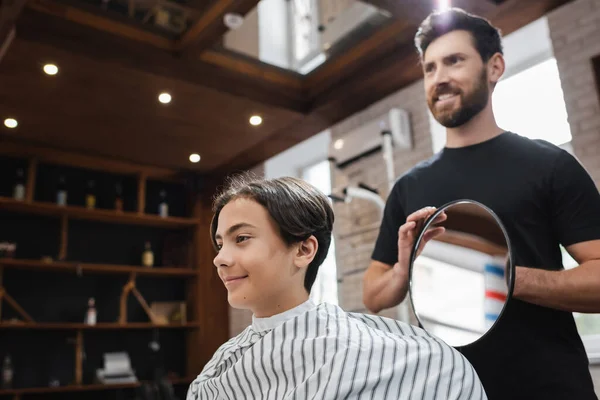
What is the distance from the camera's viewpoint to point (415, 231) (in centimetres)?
109

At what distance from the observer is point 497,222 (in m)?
0.99

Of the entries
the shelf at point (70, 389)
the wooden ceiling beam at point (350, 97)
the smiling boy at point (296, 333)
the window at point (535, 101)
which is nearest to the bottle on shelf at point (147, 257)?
the shelf at point (70, 389)

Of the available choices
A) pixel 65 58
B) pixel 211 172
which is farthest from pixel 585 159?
pixel 211 172

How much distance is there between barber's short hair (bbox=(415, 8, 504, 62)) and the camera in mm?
1161

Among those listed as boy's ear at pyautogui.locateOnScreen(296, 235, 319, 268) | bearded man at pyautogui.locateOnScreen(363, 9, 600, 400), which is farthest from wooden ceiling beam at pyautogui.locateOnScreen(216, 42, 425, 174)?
boy's ear at pyautogui.locateOnScreen(296, 235, 319, 268)

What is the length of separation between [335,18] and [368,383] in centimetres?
361

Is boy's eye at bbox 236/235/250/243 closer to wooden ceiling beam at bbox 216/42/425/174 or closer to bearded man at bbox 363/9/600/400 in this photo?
bearded man at bbox 363/9/600/400

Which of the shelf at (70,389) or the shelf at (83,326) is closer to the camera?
the shelf at (70,389)

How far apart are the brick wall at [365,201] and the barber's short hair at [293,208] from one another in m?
2.51

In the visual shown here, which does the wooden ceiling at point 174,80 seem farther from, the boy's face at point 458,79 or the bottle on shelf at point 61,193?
the boy's face at point 458,79

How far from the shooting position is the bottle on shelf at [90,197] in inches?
186

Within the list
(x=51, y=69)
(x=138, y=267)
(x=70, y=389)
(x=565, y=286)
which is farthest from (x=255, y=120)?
(x=565, y=286)

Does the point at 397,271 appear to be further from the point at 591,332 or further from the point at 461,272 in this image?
the point at 591,332

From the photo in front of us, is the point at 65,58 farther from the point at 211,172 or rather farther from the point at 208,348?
the point at 208,348
